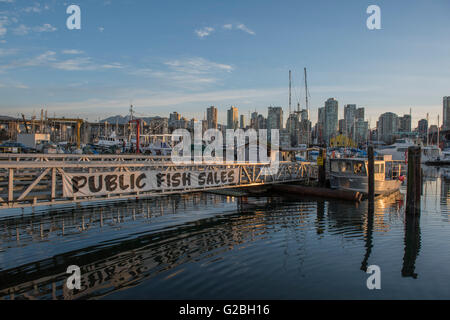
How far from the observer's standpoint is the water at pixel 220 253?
9031 mm

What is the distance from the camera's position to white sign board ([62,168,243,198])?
13.2 m

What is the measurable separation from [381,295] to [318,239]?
5.43 metres

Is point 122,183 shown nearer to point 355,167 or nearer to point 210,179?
point 210,179

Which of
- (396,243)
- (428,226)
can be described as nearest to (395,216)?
(428,226)

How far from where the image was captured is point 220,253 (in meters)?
12.0

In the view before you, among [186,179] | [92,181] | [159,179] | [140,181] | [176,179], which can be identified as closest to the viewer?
[92,181]

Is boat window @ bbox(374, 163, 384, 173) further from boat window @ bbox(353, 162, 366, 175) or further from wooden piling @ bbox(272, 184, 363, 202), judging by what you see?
wooden piling @ bbox(272, 184, 363, 202)

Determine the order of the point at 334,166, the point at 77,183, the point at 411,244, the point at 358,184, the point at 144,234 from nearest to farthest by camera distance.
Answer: the point at 77,183 → the point at 411,244 → the point at 144,234 → the point at 358,184 → the point at 334,166

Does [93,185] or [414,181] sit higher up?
[93,185]

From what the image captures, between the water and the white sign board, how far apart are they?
1.90 m

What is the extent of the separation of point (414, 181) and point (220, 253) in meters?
12.9

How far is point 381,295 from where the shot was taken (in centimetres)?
888

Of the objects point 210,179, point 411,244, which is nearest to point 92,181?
point 210,179
